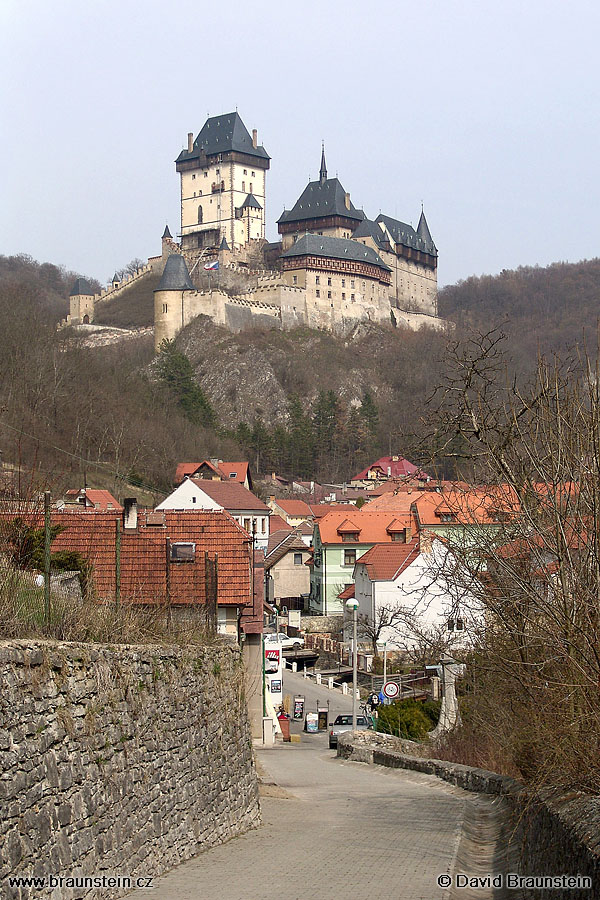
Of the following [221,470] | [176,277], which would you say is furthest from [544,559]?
[176,277]

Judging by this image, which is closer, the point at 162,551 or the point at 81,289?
the point at 162,551

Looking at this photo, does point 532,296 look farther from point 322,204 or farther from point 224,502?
point 224,502

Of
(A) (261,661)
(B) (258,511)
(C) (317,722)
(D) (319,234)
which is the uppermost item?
(D) (319,234)

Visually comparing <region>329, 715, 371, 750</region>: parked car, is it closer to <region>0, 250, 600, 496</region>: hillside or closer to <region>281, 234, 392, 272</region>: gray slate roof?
<region>0, 250, 600, 496</region>: hillside

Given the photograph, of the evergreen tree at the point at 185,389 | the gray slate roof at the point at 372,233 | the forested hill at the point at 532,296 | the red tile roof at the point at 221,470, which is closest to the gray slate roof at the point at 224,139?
the gray slate roof at the point at 372,233

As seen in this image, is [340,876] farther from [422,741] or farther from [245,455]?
[245,455]

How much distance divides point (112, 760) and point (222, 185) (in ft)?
388

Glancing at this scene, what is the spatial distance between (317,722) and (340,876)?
19.7 meters

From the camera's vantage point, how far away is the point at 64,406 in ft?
184

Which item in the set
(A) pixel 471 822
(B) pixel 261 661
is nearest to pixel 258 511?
(B) pixel 261 661

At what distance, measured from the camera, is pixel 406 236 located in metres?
127

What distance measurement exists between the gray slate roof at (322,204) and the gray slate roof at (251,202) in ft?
9.11

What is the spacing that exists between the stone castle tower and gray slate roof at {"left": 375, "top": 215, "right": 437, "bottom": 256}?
539 inches

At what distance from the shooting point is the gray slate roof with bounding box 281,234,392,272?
4338 inches
